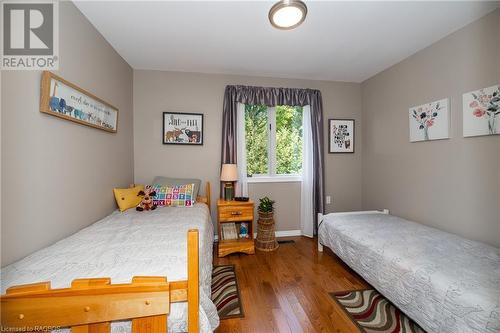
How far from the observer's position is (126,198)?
96.0 inches

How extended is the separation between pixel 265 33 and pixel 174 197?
2.04 metres

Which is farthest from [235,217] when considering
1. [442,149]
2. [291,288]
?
[442,149]

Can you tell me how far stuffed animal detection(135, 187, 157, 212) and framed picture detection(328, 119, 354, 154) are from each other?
2.66 m

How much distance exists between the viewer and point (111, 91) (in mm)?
2379

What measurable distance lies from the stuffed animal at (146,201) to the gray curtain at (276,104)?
1.03 m

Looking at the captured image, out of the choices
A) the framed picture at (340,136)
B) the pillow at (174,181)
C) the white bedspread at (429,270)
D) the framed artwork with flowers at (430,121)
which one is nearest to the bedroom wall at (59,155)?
the pillow at (174,181)

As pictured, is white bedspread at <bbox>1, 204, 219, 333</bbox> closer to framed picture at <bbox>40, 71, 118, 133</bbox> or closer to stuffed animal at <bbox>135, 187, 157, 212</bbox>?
stuffed animal at <bbox>135, 187, 157, 212</bbox>

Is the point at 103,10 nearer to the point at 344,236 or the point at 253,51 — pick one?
the point at 253,51

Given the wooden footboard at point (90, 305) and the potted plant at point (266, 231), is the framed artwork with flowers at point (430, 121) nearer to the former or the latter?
the potted plant at point (266, 231)

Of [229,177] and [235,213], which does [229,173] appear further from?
[235,213]

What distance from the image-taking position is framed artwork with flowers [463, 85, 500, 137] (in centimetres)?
181

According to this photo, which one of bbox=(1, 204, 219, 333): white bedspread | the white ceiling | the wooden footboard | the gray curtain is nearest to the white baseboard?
the gray curtain

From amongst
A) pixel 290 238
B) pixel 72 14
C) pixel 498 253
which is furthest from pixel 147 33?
pixel 498 253

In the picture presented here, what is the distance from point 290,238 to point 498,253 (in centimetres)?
213
